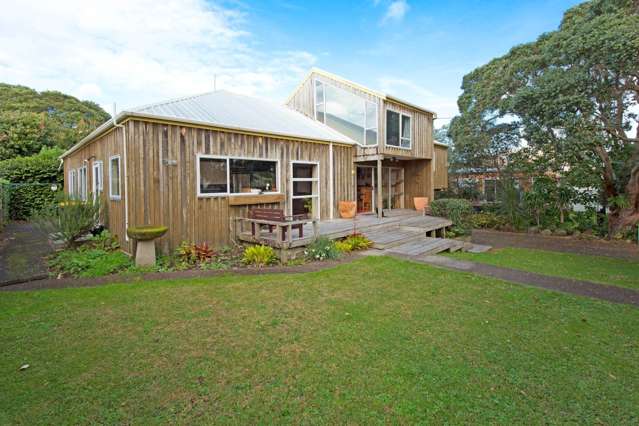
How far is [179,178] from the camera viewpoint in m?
7.66

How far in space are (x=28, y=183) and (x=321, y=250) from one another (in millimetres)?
18040

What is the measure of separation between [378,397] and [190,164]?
A: 6.96 meters

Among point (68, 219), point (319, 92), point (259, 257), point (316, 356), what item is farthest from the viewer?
point (319, 92)

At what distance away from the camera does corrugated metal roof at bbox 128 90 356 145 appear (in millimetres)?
7992

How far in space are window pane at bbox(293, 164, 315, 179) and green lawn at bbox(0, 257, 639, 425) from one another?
5.71m

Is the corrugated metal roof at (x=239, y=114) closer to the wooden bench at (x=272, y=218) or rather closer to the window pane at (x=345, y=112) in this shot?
the window pane at (x=345, y=112)

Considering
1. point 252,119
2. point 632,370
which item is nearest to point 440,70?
point 252,119

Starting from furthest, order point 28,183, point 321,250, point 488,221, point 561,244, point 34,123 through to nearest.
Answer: point 34,123 < point 28,183 < point 488,221 < point 561,244 < point 321,250

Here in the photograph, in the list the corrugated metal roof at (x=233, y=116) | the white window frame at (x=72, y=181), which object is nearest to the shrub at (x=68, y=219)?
the corrugated metal roof at (x=233, y=116)

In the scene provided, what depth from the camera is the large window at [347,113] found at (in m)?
12.0

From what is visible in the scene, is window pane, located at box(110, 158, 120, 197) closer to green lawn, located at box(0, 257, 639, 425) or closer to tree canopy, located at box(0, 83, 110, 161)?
green lawn, located at box(0, 257, 639, 425)

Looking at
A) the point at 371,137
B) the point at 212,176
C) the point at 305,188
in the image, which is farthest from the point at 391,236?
the point at 212,176

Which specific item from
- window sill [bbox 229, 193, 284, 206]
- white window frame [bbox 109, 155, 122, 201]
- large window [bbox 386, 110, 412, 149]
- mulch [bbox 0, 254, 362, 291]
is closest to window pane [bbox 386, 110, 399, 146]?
large window [bbox 386, 110, 412, 149]

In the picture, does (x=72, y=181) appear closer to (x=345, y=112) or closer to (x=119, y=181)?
(x=119, y=181)
